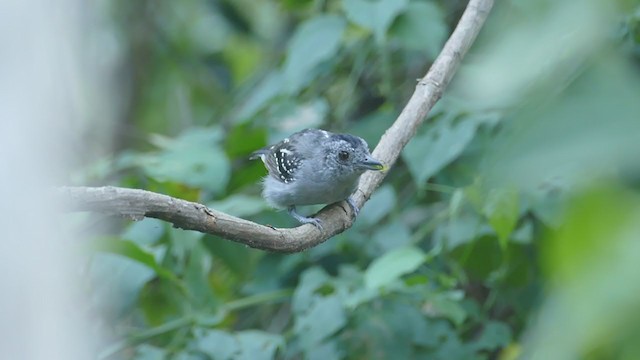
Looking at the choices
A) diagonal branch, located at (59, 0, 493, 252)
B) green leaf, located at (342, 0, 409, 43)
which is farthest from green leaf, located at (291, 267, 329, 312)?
green leaf, located at (342, 0, 409, 43)

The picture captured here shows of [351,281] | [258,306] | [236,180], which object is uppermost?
[236,180]

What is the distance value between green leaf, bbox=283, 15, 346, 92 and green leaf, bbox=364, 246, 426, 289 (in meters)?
1.25

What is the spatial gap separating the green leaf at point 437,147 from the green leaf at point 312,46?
71 cm

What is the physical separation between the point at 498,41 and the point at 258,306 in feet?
14.8

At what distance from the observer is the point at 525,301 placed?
4.19m

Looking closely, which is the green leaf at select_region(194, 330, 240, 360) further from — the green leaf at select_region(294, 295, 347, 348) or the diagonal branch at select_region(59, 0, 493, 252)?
the diagonal branch at select_region(59, 0, 493, 252)

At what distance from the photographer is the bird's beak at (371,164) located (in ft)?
11.2

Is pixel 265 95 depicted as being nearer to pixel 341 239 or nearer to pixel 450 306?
pixel 341 239

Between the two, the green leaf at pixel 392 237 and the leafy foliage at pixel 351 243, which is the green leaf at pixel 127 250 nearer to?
the leafy foliage at pixel 351 243

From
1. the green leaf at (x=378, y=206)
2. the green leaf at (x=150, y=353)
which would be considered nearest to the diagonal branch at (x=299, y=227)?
the green leaf at (x=378, y=206)

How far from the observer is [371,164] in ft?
11.3

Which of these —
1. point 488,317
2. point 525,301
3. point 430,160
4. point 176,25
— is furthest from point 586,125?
point 176,25

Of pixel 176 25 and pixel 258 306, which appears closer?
pixel 258 306

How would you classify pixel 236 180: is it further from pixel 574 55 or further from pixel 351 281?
pixel 574 55
